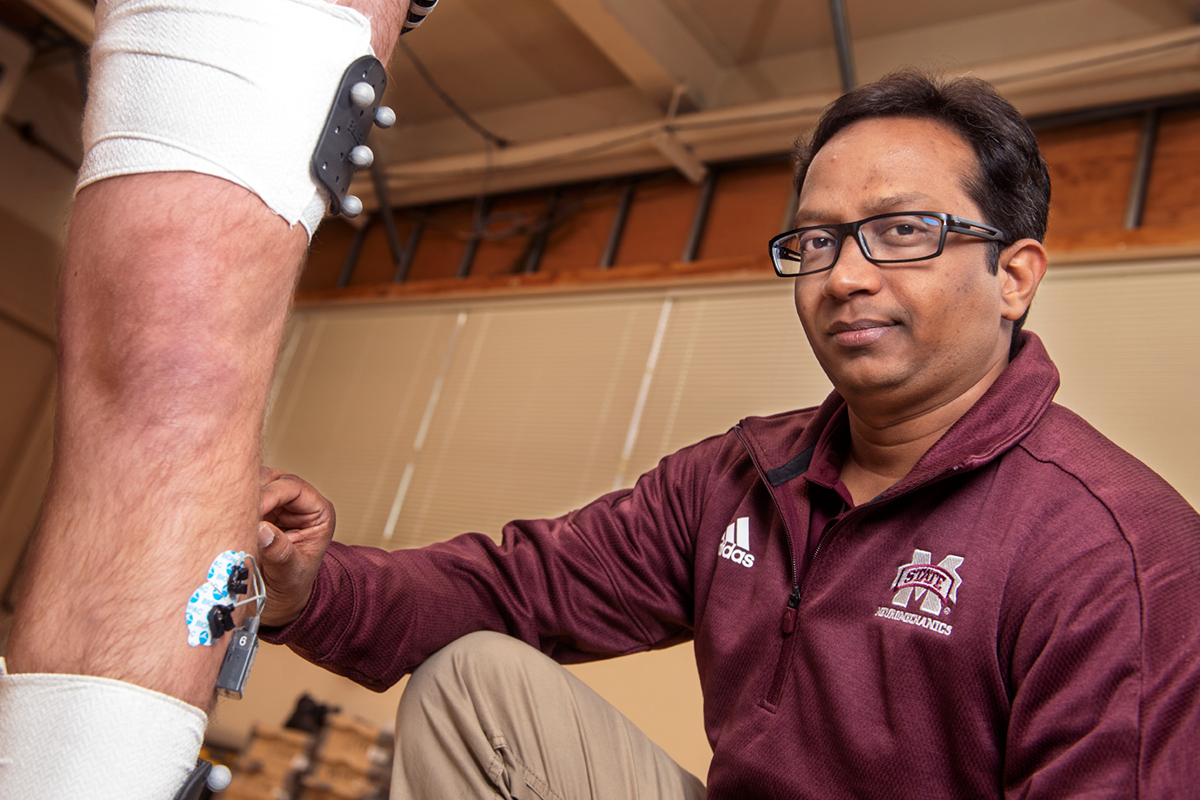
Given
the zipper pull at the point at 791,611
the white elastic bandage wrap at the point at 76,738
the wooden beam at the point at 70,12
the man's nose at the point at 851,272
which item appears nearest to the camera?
the white elastic bandage wrap at the point at 76,738

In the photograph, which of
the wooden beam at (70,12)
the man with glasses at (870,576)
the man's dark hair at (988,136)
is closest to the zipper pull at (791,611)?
the man with glasses at (870,576)

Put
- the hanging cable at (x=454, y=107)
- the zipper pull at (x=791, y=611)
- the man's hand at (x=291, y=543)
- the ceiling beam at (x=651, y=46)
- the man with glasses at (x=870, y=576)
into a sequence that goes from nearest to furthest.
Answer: the man with glasses at (x=870, y=576)
the man's hand at (x=291, y=543)
the zipper pull at (x=791, y=611)
the ceiling beam at (x=651, y=46)
the hanging cable at (x=454, y=107)

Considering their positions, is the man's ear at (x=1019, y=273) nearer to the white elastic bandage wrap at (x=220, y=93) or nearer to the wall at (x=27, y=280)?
the white elastic bandage wrap at (x=220, y=93)

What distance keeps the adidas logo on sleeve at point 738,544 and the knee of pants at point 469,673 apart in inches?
10.7

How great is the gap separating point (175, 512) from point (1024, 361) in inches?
37.5

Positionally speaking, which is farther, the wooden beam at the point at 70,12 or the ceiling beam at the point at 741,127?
the wooden beam at the point at 70,12

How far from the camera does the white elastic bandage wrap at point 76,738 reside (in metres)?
0.51

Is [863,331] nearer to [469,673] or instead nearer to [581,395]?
[469,673]

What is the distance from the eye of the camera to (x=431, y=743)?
41.5 inches

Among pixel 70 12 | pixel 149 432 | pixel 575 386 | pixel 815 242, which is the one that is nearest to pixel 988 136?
pixel 815 242

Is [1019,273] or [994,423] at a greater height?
[1019,273]

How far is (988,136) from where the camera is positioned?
1249 mm

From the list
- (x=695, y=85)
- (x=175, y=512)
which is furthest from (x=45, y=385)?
(x=175, y=512)

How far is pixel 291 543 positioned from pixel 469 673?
0.26 metres
